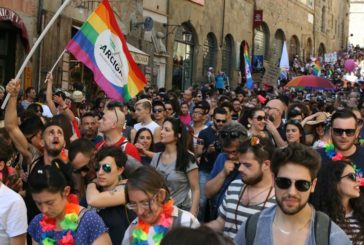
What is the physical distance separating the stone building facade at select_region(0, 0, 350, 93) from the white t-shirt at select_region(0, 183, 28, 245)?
12332 mm

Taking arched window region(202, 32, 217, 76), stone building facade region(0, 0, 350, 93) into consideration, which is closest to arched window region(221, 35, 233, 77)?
stone building facade region(0, 0, 350, 93)

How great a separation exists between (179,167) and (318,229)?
2.80 metres

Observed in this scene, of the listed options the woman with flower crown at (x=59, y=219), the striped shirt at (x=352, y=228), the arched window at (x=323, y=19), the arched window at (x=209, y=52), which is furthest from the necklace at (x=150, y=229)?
the arched window at (x=323, y=19)

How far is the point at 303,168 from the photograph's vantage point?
331cm

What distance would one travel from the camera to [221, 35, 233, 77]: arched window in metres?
32.3

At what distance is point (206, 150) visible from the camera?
7.12 m

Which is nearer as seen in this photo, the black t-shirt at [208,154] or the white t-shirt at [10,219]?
the white t-shirt at [10,219]

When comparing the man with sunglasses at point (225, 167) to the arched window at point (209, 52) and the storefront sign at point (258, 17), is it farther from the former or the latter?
the storefront sign at point (258, 17)

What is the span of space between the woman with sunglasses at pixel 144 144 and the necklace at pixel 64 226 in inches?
117

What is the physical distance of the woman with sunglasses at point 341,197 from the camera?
Result: 157 inches

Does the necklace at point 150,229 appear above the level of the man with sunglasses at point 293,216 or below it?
below

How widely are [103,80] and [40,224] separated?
5.68 meters

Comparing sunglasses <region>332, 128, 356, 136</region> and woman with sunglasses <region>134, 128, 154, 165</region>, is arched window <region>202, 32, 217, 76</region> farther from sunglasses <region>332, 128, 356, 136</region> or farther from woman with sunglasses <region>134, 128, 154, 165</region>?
sunglasses <region>332, 128, 356, 136</region>

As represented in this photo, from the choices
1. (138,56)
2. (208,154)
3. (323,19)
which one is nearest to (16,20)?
(138,56)
